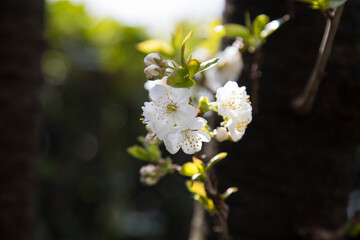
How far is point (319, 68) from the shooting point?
52cm

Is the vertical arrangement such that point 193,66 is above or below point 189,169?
above

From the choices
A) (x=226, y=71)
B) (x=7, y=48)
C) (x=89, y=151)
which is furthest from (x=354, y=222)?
(x=89, y=151)

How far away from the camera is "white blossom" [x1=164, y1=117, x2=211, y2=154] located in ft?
1.34

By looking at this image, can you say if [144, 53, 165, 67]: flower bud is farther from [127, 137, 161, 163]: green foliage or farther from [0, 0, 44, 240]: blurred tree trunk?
[0, 0, 44, 240]: blurred tree trunk

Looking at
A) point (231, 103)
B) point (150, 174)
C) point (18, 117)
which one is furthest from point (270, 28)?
point (18, 117)

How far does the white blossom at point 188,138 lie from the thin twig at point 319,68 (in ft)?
0.69

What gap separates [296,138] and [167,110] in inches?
13.1

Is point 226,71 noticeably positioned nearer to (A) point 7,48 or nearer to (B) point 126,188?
(A) point 7,48

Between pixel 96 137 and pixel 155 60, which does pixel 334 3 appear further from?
pixel 96 137

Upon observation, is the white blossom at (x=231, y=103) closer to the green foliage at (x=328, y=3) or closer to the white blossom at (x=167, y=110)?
the white blossom at (x=167, y=110)

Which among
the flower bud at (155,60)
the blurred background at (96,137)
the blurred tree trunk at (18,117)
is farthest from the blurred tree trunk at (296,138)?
the blurred background at (96,137)

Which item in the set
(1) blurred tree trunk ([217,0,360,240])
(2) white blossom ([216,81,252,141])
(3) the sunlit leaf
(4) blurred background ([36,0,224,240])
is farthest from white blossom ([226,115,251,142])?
(4) blurred background ([36,0,224,240])

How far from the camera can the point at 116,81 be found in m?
3.00

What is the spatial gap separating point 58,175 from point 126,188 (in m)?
0.55
